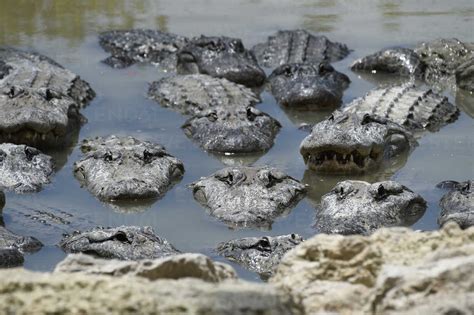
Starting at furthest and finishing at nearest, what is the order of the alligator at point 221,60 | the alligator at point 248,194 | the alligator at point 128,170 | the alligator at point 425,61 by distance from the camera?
the alligator at point 425,61 → the alligator at point 221,60 → the alligator at point 128,170 → the alligator at point 248,194

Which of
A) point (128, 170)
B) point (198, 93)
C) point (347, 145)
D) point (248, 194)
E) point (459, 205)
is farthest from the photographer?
point (198, 93)

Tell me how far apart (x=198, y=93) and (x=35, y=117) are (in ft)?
8.23

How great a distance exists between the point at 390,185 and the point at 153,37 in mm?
7886

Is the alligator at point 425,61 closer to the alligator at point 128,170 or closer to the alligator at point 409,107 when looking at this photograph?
the alligator at point 409,107

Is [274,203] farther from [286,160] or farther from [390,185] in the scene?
[286,160]

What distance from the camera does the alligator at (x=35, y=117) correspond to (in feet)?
41.9

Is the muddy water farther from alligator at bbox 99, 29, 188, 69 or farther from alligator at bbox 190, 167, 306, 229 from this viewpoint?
alligator at bbox 99, 29, 188, 69

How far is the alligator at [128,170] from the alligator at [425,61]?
201 inches

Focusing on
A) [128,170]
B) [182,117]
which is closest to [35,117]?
[128,170]

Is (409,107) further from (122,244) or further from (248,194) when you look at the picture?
(122,244)

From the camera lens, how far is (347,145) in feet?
38.9

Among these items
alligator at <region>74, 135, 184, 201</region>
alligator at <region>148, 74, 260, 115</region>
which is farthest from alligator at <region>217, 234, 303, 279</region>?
Answer: alligator at <region>148, 74, 260, 115</region>

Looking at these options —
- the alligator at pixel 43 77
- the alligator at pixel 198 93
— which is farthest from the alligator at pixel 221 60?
the alligator at pixel 43 77

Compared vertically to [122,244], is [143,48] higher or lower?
higher
